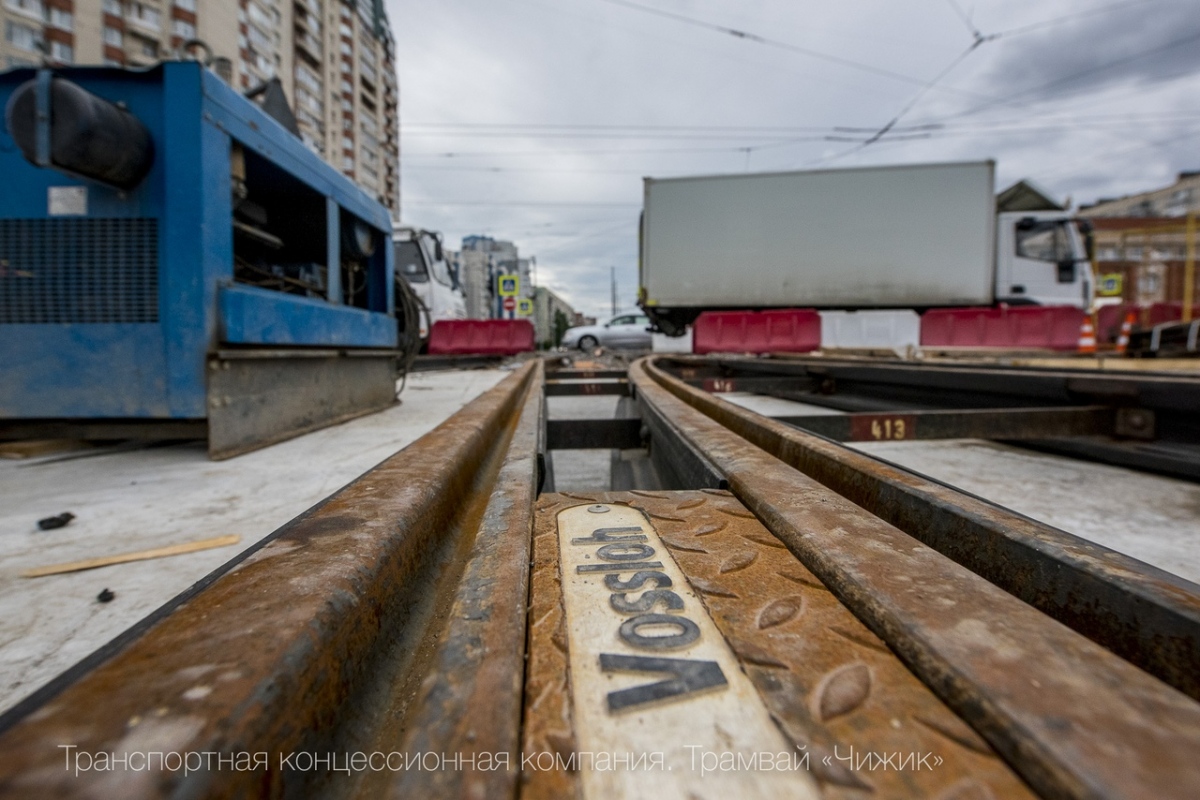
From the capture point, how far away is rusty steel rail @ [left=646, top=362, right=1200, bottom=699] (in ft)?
2.06

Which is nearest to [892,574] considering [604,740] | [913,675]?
[913,675]

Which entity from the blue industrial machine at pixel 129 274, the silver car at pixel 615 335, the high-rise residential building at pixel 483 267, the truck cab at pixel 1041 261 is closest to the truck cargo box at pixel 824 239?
the truck cab at pixel 1041 261

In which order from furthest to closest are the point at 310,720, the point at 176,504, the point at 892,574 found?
the point at 176,504 < the point at 892,574 < the point at 310,720

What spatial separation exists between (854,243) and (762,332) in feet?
10.8

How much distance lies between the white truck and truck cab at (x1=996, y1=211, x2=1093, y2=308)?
0.07 ft

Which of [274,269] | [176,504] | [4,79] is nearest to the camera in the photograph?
[176,504]

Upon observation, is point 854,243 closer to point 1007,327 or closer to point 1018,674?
point 1007,327

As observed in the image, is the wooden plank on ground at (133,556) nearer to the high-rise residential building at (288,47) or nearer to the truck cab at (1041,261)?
the truck cab at (1041,261)

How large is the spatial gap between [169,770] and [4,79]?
357 cm

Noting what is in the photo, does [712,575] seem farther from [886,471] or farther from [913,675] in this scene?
[886,471]

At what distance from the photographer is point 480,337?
1219 centimetres

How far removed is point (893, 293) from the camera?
11.7 m

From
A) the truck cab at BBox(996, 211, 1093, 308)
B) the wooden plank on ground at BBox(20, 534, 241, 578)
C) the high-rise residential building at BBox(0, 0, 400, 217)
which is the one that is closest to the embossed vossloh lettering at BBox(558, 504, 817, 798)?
the wooden plank on ground at BBox(20, 534, 241, 578)

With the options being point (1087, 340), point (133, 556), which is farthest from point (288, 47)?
point (133, 556)
